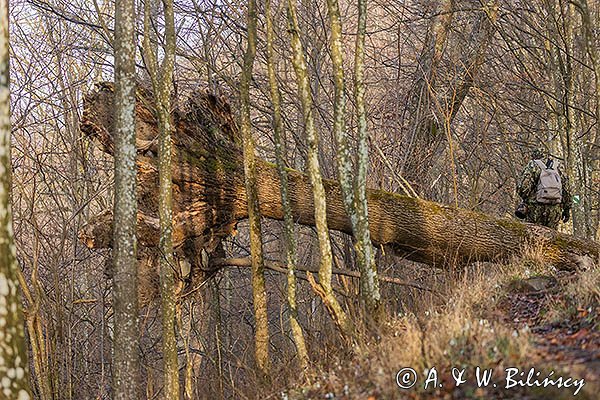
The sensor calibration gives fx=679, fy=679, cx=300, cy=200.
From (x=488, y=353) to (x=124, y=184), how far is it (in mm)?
4654

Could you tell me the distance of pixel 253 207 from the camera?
9.01m

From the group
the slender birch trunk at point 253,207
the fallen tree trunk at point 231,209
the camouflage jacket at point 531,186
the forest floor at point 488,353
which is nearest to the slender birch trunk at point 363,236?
the forest floor at point 488,353

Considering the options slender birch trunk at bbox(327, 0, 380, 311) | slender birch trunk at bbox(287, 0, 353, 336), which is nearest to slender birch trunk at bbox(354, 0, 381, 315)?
slender birch trunk at bbox(327, 0, 380, 311)

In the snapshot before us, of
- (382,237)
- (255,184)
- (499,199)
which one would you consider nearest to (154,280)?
(255,184)

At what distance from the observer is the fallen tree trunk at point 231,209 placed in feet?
31.2

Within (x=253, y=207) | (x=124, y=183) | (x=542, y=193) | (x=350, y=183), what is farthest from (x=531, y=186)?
(x=124, y=183)

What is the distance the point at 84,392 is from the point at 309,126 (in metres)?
8.65

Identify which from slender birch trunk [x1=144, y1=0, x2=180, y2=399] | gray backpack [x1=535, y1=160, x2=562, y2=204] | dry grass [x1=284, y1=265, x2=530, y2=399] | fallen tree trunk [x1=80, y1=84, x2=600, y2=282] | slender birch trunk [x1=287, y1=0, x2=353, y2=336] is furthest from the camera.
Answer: gray backpack [x1=535, y1=160, x2=562, y2=204]

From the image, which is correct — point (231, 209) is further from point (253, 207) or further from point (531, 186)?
point (531, 186)

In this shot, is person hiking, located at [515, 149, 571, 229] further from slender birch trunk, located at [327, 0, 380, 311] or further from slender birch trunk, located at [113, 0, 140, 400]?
slender birch trunk, located at [113, 0, 140, 400]

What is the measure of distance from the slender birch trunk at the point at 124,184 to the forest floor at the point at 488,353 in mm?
2708

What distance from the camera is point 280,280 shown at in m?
17.1

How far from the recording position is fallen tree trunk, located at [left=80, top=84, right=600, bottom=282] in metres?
9.52

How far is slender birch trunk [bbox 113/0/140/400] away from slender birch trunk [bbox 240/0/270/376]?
1.49 m
